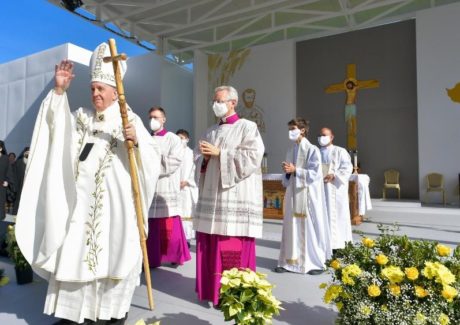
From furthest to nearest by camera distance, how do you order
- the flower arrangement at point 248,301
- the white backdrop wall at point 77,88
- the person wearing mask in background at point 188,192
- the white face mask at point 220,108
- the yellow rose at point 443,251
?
the white backdrop wall at point 77,88 → the person wearing mask in background at point 188,192 → the white face mask at point 220,108 → the yellow rose at point 443,251 → the flower arrangement at point 248,301

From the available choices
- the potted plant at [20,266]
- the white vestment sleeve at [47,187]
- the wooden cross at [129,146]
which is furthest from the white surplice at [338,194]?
the potted plant at [20,266]

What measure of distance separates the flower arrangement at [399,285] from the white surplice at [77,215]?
1566mm

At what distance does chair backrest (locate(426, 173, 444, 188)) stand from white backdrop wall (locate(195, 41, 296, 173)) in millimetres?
4957

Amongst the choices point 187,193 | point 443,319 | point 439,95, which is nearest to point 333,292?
point 443,319

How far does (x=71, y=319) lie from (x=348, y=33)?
45.0 ft

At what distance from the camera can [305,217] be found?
14.9ft

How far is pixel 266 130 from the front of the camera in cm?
1415

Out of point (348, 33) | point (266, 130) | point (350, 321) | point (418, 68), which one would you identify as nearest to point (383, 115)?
point (418, 68)

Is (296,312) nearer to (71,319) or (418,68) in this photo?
(71,319)

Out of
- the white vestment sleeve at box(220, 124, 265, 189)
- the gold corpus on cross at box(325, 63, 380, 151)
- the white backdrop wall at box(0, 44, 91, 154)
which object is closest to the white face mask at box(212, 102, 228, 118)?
the white vestment sleeve at box(220, 124, 265, 189)

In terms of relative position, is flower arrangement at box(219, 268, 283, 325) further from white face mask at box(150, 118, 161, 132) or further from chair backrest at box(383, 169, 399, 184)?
chair backrest at box(383, 169, 399, 184)

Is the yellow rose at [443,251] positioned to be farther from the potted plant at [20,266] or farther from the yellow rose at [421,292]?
the potted plant at [20,266]

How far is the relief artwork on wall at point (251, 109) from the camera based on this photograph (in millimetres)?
14289

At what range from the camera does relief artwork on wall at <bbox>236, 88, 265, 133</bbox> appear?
14.3 metres
